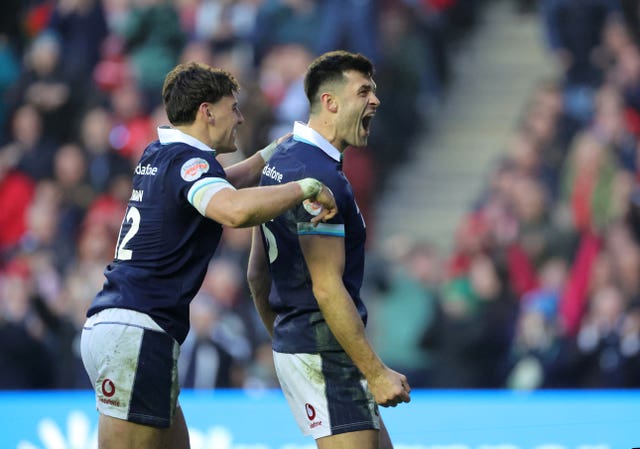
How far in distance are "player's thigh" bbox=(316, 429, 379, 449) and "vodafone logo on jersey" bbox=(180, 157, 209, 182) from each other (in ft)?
3.66

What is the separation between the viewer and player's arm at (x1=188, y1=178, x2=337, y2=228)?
13.4 feet

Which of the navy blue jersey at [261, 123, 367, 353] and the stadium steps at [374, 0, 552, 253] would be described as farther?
the stadium steps at [374, 0, 552, 253]

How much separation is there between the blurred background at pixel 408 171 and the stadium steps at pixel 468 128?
2 cm

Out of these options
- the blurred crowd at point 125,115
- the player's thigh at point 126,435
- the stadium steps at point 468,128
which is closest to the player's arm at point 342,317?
the player's thigh at point 126,435

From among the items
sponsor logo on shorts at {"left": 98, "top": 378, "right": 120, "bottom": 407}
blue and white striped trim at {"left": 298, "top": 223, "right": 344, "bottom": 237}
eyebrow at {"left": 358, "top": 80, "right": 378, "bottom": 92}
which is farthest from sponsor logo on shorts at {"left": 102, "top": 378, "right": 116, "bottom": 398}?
eyebrow at {"left": 358, "top": 80, "right": 378, "bottom": 92}

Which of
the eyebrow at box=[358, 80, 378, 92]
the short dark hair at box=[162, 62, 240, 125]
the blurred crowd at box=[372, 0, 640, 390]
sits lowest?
the short dark hair at box=[162, 62, 240, 125]

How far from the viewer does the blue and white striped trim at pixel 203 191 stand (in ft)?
13.6

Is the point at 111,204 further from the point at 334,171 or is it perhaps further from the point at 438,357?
the point at 334,171

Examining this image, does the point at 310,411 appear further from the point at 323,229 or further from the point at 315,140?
the point at 315,140

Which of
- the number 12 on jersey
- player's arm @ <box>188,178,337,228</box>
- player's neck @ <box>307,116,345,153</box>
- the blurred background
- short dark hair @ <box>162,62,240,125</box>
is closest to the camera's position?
player's arm @ <box>188,178,337,228</box>

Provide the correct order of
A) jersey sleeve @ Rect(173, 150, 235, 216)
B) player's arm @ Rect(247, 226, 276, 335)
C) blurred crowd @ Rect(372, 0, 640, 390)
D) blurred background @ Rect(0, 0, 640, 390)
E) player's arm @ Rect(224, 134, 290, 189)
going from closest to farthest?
jersey sleeve @ Rect(173, 150, 235, 216), player's arm @ Rect(247, 226, 276, 335), player's arm @ Rect(224, 134, 290, 189), blurred crowd @ Rect(372, 0, 640, 390), blurred background @ Rect(0, 0, 640, 390)

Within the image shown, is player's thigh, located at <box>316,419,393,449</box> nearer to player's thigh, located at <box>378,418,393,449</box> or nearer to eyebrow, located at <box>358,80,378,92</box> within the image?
player's thigh, located at <box>378,418,393,449</box>

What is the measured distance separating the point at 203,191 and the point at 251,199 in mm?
210

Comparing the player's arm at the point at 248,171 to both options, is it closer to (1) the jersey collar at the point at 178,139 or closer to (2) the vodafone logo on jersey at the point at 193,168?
(1) the jersey collar at the point at 178,139
